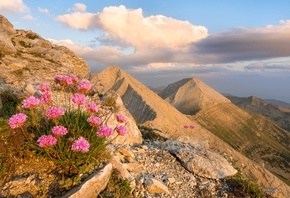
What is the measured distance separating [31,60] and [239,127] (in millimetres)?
168983

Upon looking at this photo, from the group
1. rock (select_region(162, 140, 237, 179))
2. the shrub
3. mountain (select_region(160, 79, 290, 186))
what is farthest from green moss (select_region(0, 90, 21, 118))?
mountain (select_region(160, 79, 290, 186))

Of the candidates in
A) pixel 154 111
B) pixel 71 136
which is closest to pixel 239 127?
pixel 154 111

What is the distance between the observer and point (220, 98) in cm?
19038

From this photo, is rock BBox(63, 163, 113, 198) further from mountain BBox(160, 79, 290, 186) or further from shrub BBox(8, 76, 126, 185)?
mountain BBox(160, 79, 290, 186)

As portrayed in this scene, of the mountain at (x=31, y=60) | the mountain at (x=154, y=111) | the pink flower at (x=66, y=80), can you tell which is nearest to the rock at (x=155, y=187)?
the pink flower at (x=66, y=80)

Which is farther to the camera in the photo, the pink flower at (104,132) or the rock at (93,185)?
the pink flower at (104,132)

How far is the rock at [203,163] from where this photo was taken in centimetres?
1087

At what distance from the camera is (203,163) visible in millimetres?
11273

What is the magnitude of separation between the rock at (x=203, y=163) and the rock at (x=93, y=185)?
467 centimetres

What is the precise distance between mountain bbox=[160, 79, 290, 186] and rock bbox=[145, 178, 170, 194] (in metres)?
151

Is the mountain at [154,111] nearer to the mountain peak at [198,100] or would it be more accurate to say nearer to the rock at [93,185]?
the rock at [93,185]

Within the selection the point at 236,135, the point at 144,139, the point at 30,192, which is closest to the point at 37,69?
the point at 144,139

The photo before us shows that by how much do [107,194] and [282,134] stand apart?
209 meters

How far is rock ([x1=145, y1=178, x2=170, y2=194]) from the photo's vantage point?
353 inches
